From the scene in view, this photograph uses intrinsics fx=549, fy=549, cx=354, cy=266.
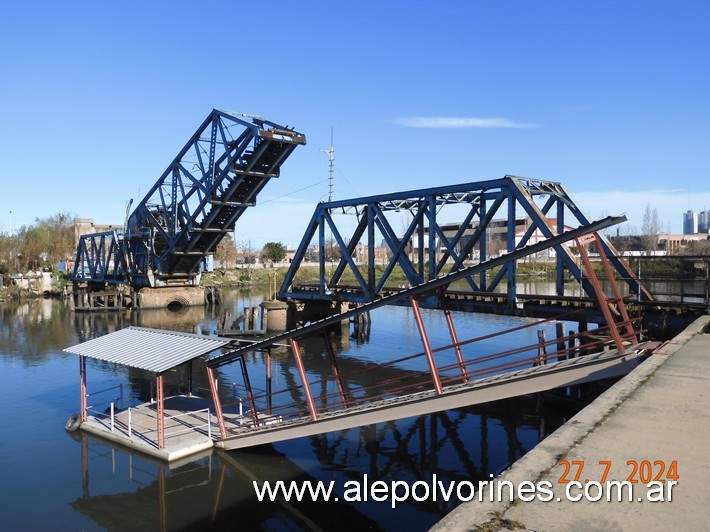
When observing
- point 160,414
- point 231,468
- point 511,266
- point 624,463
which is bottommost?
point 231,468

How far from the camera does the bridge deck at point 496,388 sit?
8523 mm

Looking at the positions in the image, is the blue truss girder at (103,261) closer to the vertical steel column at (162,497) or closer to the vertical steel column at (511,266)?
the vertical steel column at (511,266)

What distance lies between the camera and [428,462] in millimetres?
12086

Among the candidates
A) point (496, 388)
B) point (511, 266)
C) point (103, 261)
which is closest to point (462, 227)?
point (511, 266)

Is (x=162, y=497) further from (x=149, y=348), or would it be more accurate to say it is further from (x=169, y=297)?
(x=169, y=297)

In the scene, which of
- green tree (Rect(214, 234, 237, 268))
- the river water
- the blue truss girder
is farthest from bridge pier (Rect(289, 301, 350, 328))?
green tree (Rect(214, 234, 237, 268))

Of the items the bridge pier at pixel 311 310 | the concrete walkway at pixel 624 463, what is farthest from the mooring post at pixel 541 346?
the bridge pier at pixel 311 310

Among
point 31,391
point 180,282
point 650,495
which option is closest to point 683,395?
point 650,495

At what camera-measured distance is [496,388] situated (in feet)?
28.9

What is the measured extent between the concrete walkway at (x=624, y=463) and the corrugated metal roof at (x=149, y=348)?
8.59 metres

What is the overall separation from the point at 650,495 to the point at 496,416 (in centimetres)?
1093

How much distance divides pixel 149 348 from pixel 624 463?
37.3 feet

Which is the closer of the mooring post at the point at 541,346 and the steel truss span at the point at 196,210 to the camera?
the mooring post at the point at 541,346

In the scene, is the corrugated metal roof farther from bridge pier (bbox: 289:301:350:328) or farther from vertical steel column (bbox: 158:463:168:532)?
bridge pier (bbox: 289:301:350:328)
